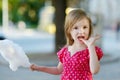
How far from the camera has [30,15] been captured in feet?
194

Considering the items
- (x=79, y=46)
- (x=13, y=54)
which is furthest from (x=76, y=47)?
(x=13, y=54)

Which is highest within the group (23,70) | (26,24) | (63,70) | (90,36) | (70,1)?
(90,36)

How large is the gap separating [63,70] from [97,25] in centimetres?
1561

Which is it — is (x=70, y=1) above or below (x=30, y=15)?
above

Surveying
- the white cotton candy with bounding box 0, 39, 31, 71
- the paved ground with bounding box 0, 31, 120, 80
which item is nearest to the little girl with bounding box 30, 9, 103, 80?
the white cotton candy with bounding box 0, 39, 31, 71

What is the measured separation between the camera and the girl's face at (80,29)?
3.79m

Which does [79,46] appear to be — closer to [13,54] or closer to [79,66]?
[79,66]

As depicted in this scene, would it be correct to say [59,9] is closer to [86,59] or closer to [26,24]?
[86,59]

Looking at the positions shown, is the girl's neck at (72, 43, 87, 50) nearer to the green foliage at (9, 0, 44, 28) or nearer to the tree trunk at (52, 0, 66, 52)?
the tree trunk at (52, 0, 66, 52)

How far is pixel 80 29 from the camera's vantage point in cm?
379

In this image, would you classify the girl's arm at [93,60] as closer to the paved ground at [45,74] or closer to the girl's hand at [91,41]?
the girl's hand at [91,41]

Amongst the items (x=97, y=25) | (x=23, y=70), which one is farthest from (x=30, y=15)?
(x=23, y=70)

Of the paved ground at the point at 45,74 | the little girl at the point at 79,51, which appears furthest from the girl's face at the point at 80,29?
the paved ground at the point at 45,74

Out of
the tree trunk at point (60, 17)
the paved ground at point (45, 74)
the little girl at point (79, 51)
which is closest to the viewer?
the little girl at point (79, 51)
